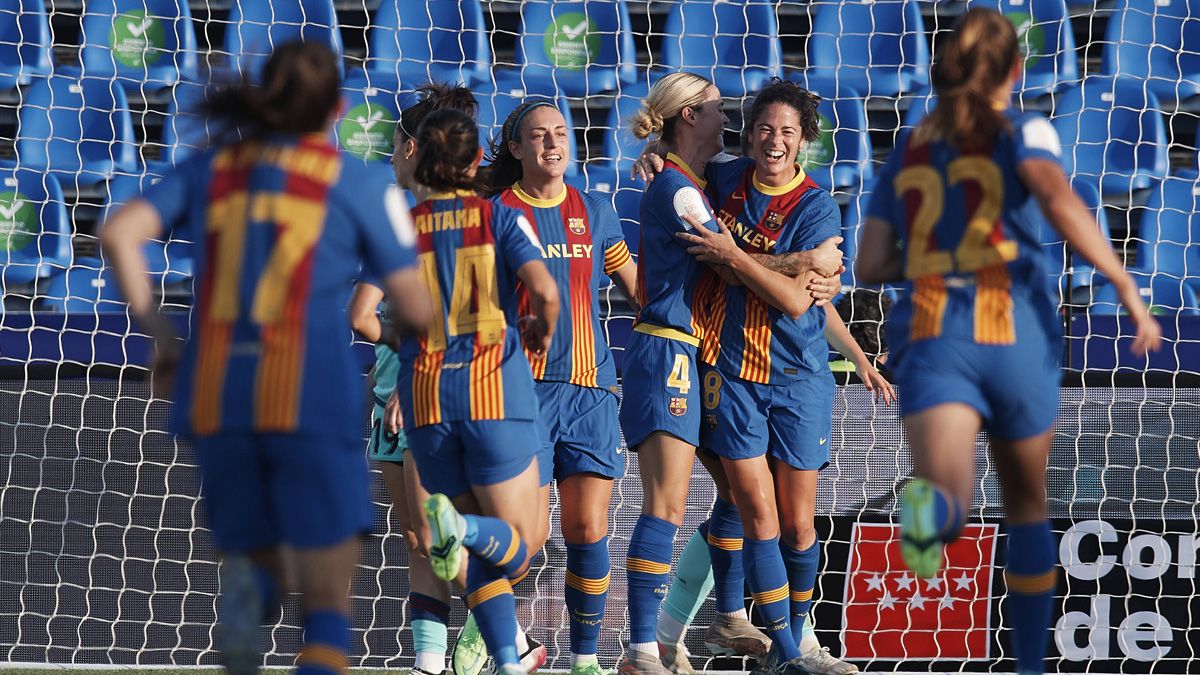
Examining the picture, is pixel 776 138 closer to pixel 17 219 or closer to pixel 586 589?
pixel 586 589

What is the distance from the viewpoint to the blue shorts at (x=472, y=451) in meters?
3.87

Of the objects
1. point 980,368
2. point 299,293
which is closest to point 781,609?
point 980,368

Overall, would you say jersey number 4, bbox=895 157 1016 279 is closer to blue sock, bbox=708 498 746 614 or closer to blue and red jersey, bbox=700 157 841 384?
blue and red jersey, bbox=700 157 841 384

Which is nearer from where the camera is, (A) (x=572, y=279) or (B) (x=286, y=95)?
(B) (x=286, y=95)

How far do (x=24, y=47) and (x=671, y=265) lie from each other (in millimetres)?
7049

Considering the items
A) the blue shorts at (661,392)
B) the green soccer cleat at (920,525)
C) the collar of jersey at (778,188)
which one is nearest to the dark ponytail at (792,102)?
the collar of jersey at (778,188)

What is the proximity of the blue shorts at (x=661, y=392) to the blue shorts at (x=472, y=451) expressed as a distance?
2.86 feet

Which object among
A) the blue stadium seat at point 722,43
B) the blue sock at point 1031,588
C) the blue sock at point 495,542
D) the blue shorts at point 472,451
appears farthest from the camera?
the blue stadium seat at point 722,43

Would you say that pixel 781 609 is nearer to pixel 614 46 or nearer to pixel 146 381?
pixel 146 381

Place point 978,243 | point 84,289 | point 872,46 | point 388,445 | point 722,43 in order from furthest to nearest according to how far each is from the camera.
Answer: point 722,43, point 872,46, point 84,289, point 388,445, point 978,243

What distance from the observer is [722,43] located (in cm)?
1045

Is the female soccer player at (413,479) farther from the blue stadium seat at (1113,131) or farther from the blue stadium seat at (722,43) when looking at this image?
the blue stadium seat at (1113,131)

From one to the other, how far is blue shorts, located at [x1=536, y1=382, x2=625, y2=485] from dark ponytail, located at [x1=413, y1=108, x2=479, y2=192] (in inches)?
40.4

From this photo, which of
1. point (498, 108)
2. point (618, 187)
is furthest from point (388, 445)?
point (498, 108)
